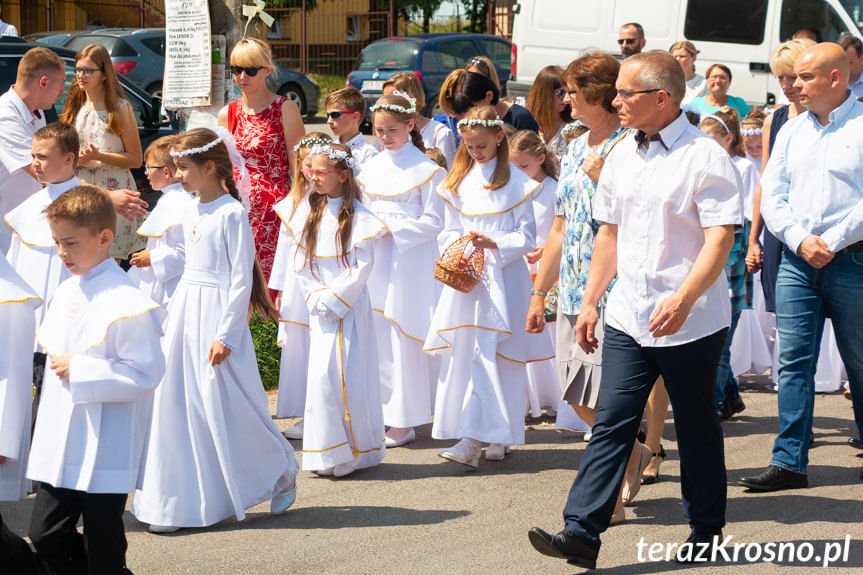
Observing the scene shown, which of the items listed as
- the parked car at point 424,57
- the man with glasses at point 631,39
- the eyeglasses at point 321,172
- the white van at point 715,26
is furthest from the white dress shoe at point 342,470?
the parked car at point 424,57

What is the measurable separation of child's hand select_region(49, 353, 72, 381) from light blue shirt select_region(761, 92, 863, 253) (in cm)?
339

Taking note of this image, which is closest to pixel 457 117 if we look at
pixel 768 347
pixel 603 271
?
pixel 768 347

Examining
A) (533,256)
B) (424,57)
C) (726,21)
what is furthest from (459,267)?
(424,57)

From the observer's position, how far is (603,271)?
4.75m

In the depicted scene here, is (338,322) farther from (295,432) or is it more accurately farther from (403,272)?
(295,432)

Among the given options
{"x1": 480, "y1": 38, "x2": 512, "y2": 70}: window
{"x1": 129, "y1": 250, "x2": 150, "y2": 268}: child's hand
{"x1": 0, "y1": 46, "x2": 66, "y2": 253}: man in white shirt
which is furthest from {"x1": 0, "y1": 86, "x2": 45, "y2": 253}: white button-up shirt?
{"x1": 480, "y1": 38, "x2": 512, "y2": 70}: window

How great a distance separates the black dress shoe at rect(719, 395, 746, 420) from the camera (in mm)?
7098

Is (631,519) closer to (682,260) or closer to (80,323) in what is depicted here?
(682,260)

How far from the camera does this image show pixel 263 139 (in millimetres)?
7371

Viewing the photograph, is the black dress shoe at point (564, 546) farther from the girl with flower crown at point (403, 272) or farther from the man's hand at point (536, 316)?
the girl with flower crown at point (403, 272)

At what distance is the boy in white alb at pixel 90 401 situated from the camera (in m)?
3.93

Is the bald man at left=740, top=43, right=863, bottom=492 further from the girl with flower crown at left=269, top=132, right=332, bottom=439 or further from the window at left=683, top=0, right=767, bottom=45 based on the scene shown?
the window at left=683, top=0, right=767, bottom=45

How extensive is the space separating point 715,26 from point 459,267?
26.7ft

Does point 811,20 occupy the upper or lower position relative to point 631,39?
upper
